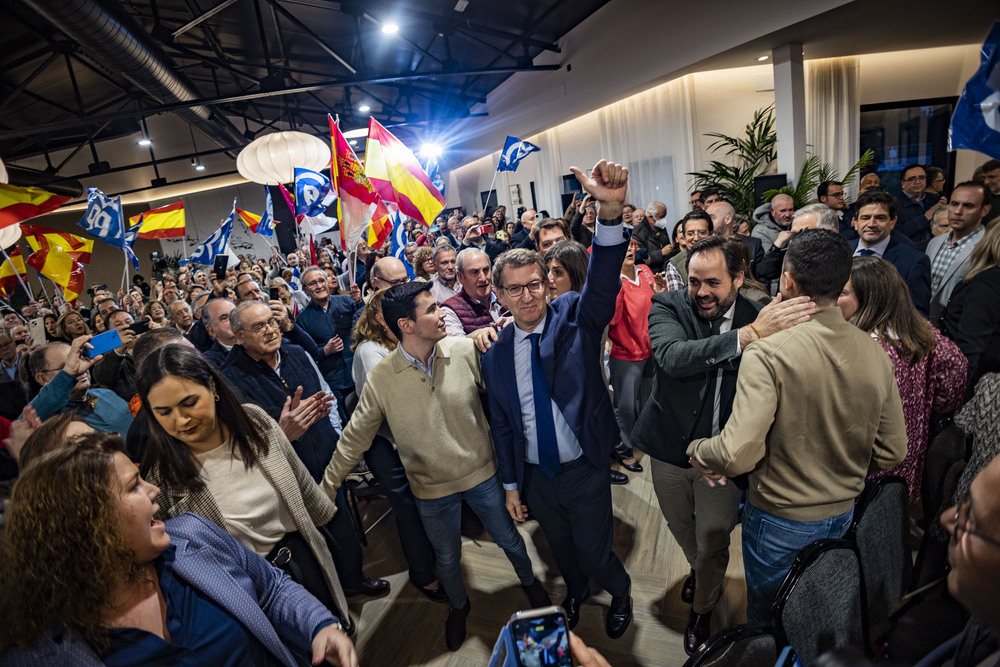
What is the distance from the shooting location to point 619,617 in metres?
2.16

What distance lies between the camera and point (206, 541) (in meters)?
1.27

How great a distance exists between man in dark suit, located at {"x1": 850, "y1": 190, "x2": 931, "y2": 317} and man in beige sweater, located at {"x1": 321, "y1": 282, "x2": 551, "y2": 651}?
262 centimetres

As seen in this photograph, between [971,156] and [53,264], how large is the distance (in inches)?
554

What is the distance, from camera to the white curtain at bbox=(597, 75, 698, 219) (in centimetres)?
824

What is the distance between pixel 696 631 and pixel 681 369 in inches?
46.2

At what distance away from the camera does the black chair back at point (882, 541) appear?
1479 mm

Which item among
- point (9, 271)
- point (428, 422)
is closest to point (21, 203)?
point (9, 271)

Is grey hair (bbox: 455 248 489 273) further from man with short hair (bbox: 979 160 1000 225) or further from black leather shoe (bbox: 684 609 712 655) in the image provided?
man with short hair (bbox: 979 160 1000 225)

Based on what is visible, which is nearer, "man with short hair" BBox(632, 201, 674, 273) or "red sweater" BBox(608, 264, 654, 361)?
"red sweater" BBox(608, 264, 654, 361)

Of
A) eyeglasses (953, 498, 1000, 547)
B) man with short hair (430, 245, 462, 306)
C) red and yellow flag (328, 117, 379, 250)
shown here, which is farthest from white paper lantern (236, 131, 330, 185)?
eyeglasses (953, 498, 1000, 547)

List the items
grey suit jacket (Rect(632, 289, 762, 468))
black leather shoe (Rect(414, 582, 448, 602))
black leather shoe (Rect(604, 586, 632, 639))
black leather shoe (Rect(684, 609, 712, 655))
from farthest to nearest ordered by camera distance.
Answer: black leather shoe (Rect(414, 582, 448, 602)), black leather shoe (Rect(604, 586, 632, 639)), black leather shoe (Rect(684, 609, 712, 655)), grey suit jacket (Rect(632, 289, 762, 468))

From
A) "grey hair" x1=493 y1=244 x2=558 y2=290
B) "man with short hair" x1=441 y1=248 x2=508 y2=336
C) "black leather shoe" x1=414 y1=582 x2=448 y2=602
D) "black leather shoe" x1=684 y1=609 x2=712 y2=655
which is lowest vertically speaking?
"black leather shoe" x1=414 y1=582 x2=448 y2=602

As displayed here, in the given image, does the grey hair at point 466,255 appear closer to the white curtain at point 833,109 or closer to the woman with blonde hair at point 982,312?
the woman with blonde hair at point 982,312

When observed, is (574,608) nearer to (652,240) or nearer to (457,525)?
(457,525)
